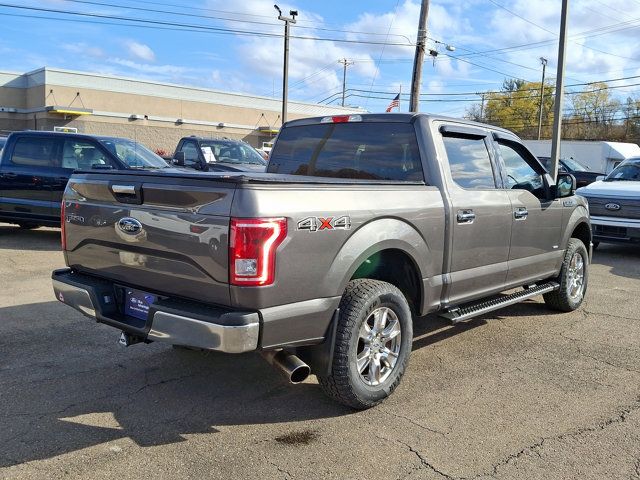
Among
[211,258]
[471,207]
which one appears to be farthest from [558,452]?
[211,258]

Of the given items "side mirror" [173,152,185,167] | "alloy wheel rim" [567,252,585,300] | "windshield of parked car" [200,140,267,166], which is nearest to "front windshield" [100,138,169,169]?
"side mirror" [173,152,185,167]

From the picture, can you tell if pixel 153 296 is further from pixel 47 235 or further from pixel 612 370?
pixel 47 235

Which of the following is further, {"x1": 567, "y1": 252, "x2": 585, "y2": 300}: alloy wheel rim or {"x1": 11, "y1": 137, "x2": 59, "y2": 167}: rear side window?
{"x1": 11, "y1": 137, "x2": 59, "y2": 167}: rear side window

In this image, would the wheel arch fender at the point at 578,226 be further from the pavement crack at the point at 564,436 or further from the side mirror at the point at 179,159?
the side mirror at the point at 179,159

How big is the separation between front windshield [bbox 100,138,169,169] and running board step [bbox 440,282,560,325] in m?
6.83

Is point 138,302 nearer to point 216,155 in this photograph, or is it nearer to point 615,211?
point 615,211

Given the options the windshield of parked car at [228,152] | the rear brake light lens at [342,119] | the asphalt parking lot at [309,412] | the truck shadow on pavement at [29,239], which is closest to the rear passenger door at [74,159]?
the truck shadow on pavement at [29,239]

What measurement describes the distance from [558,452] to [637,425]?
78cm

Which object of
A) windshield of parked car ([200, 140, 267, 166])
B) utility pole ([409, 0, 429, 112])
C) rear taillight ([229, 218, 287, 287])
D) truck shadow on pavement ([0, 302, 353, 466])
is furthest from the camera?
utility pole ([409, 0, 429, 112])

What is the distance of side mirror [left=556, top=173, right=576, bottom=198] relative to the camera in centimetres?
603

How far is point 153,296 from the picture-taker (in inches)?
144

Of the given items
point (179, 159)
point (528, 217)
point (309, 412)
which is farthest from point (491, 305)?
point (179, 159)

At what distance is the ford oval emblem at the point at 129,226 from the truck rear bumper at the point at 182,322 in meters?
0.45

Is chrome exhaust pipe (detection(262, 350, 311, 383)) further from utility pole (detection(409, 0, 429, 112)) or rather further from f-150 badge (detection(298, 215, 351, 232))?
utility pole (detection(409, 0, 429, 112))
